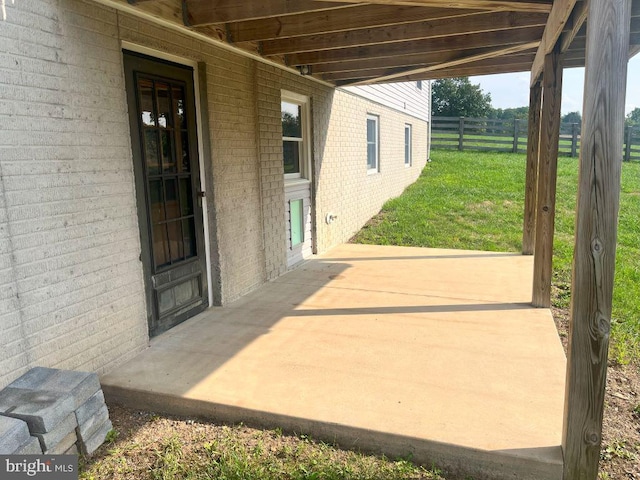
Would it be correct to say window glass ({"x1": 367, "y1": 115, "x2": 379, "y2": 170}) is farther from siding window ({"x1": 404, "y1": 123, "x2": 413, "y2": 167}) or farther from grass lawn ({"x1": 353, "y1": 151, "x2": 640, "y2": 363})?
siding window ({"x1": 404, "y1": 123, "x2": 413, "y2": 167})

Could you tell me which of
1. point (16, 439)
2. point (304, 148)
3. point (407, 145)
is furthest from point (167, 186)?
point (407, 145)

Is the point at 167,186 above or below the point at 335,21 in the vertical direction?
below

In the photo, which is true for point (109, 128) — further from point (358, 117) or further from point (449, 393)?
point (358, 117)

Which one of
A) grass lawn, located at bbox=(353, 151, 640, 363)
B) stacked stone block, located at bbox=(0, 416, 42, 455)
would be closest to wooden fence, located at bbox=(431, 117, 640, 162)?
grass lawn, located at bbox=(353, 151, 640, 363)

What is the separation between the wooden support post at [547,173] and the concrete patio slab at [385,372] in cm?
28

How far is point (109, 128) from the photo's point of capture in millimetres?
3166

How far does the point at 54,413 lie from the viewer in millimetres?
2309

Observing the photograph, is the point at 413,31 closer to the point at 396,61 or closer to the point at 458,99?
the point at 396,61

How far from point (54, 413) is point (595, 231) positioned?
2.68 meters

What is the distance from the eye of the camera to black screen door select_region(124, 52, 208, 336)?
3.57m

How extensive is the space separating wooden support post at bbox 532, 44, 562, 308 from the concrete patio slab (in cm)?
28

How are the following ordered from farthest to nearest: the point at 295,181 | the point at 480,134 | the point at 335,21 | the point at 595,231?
the point at 480,134
the point at 295,181
the point at 335,21
the point at 595,231

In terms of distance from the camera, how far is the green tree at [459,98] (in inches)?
1236

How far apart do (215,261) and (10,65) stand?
2.37 m
